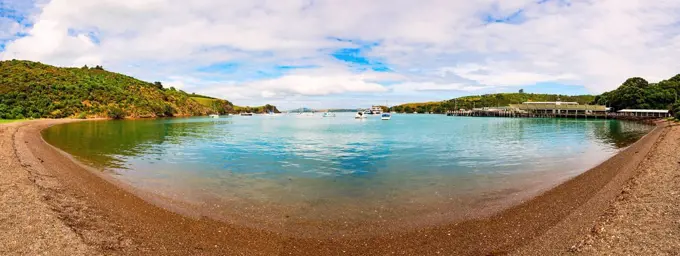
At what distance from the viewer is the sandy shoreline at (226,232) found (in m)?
9.95

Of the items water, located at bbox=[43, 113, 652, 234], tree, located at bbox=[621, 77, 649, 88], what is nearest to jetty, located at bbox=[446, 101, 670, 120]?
tree, located at bbox=[621, 77, 649, 88]

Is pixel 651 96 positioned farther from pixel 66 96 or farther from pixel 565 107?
pixel 66 96

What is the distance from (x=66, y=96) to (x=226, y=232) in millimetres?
156528

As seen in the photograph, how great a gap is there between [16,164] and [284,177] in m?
16.7

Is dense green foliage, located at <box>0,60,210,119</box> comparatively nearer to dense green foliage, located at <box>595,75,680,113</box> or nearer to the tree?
dense green foliage, located at <box>595,75,680,113</box>

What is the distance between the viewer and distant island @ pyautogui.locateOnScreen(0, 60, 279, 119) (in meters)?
112

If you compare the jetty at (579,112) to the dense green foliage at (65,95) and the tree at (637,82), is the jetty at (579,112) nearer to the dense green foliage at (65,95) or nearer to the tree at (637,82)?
the tree at (637,82)

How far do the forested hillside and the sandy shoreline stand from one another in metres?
102

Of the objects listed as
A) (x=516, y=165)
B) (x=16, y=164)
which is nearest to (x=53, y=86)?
(x=16, y=164)

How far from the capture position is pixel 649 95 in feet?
435

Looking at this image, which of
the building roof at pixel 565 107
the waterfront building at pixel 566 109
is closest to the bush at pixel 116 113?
the waterfront building at pixel 566 109

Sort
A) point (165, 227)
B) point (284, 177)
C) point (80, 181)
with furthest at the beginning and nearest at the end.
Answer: point (284, 177) → point (80, 181) → point (165, 227)

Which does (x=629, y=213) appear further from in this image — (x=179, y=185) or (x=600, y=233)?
(x=179, y=185)

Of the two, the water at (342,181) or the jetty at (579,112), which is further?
the jetty at (579,112)
